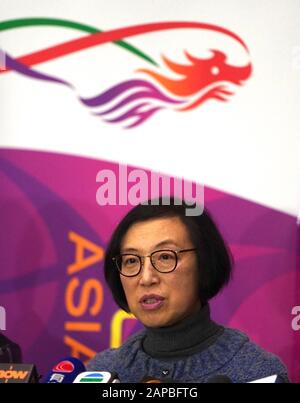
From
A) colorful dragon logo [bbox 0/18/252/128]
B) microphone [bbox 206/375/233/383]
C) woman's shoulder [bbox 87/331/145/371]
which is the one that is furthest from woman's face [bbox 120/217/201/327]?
colorful dragon logo [bbox 0/18/252/128]

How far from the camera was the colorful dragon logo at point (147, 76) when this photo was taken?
7.43 feet

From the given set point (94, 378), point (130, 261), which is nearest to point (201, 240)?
point (130, 261)

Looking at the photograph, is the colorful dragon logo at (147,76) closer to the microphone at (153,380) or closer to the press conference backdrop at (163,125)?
the press conference backdrop at (163,125)

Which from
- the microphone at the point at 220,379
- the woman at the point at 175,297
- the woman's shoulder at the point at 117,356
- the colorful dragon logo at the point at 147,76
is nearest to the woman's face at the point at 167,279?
the woman at the point at 175,297

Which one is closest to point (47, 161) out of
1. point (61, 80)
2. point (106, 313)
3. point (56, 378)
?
point (61, 80)

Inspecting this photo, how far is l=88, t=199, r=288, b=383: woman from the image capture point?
2176 mm

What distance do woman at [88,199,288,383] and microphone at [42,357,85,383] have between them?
189 millimetres

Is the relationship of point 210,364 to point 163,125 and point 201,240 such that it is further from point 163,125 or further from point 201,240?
point 163,125

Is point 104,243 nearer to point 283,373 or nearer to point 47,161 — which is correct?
point 47,161

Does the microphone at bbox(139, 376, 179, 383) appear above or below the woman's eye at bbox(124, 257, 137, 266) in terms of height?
below

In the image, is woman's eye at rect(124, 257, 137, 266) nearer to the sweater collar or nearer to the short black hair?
the short black hair

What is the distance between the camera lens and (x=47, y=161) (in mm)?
2326

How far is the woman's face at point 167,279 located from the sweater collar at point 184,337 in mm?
27
